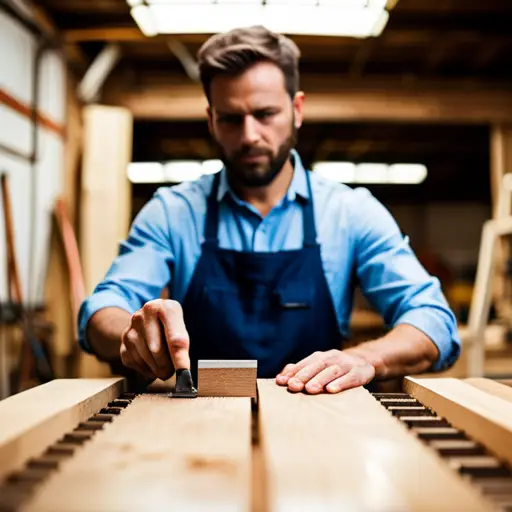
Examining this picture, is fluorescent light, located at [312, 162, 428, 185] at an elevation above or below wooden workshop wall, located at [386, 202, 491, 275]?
above

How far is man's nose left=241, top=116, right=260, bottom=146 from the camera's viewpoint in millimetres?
2127

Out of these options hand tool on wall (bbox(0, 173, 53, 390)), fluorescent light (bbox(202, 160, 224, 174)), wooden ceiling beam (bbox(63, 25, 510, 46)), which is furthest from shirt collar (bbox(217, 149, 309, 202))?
fluorescent light (bbox(202, 160, 224, 174))

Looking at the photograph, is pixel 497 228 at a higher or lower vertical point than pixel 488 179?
lower

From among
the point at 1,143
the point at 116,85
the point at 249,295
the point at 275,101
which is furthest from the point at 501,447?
the point at 116,85

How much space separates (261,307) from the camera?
2.12 metres

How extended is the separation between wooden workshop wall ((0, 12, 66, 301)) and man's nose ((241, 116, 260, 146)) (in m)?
2.67

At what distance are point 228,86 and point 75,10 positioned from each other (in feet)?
11.8

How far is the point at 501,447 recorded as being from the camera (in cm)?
94

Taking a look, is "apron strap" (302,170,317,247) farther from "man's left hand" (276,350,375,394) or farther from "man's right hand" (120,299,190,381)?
"man's right hand" (120,299,190,381)

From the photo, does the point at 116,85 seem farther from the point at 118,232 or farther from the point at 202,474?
the point at 202,474

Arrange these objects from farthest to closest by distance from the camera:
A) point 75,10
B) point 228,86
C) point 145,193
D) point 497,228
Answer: point 145,193, point 75,10, point 497,228, point 228,86

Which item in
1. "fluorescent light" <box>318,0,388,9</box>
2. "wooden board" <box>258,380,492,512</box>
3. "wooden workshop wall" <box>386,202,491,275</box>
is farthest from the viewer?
"wooden workshop wall" <box>386,202,491,275</box>

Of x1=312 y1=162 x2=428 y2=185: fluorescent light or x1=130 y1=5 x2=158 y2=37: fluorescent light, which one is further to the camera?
x1=312 y1=162 x2=428 y2=185: fluorescent light

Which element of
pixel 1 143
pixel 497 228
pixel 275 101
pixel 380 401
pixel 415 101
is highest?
pixel 415 101
